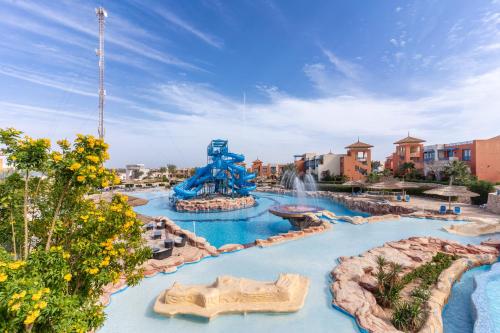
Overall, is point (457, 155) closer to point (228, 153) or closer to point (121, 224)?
point (228, 153)

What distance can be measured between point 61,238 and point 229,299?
3723mm

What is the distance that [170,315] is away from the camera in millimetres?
5270

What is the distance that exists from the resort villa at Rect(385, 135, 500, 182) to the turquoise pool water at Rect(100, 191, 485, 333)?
22.6 metres

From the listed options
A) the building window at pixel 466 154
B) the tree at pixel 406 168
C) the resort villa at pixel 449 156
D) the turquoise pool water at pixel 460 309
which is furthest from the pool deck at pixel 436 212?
the tree at pixel 406 168

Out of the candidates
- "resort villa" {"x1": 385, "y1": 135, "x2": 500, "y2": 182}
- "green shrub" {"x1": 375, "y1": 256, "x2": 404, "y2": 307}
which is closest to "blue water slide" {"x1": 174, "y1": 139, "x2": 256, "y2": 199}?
"green shrub" {"x1": 375, "y1": 256, "x2": 404, "y2": 307}

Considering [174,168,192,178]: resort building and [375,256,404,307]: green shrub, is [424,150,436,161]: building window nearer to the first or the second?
[375,256,404,307]: green shrub

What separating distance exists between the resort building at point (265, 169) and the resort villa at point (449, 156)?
29.7 m

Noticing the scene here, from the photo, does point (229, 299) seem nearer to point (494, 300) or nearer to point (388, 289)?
point (388, 289)

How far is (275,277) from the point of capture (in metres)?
7.11

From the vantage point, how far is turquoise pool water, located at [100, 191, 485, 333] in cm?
495

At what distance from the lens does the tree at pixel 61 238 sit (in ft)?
7.40

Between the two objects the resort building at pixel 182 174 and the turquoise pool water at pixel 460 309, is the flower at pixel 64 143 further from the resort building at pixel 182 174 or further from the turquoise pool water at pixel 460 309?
the resort building at pixel 182 174

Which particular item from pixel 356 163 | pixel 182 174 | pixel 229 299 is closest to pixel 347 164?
pixel 356 163

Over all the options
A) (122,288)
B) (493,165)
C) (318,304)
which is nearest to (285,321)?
(318,304)
